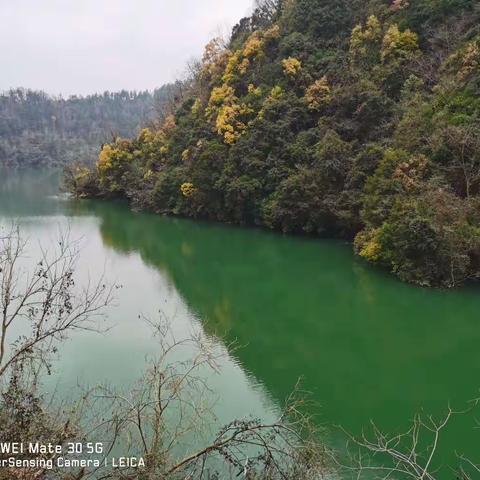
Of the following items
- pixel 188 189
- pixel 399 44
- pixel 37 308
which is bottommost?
pixel 37 308

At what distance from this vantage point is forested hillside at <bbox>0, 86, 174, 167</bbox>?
104 metres

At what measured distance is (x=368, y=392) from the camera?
36.0ft

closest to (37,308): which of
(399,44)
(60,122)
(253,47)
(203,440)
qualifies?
(203,440)

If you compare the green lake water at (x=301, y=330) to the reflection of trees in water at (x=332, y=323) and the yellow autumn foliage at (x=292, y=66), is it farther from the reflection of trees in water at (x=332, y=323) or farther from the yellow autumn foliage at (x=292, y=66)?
the yellow autumn foliage at (x=292, y=66)

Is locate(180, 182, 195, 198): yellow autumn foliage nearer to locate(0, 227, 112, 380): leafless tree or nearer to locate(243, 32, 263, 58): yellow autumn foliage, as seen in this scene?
locate(243, 32, 263, 58): yellow autumn foliage

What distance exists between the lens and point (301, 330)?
1470 centimetres

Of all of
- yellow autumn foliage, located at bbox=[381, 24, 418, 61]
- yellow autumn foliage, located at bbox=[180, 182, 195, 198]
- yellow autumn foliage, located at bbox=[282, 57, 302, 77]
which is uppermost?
yellow autumn foliage, located at bbox=[381, 24, 418, 61]

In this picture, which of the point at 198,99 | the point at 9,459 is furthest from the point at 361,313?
the point at 198,99

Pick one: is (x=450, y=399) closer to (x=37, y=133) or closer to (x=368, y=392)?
(x=368, y=392)

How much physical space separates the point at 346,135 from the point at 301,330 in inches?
611

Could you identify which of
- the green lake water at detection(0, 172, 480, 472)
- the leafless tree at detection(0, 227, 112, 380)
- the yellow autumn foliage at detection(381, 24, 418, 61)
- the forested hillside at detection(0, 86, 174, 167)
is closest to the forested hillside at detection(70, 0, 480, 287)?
the yellow autumn foliage at detection(381, 24, 418, 61)

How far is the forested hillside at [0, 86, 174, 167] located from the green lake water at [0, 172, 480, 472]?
240 feet

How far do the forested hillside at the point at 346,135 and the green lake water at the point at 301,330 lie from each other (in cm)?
171

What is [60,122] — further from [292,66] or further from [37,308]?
[37,308]
